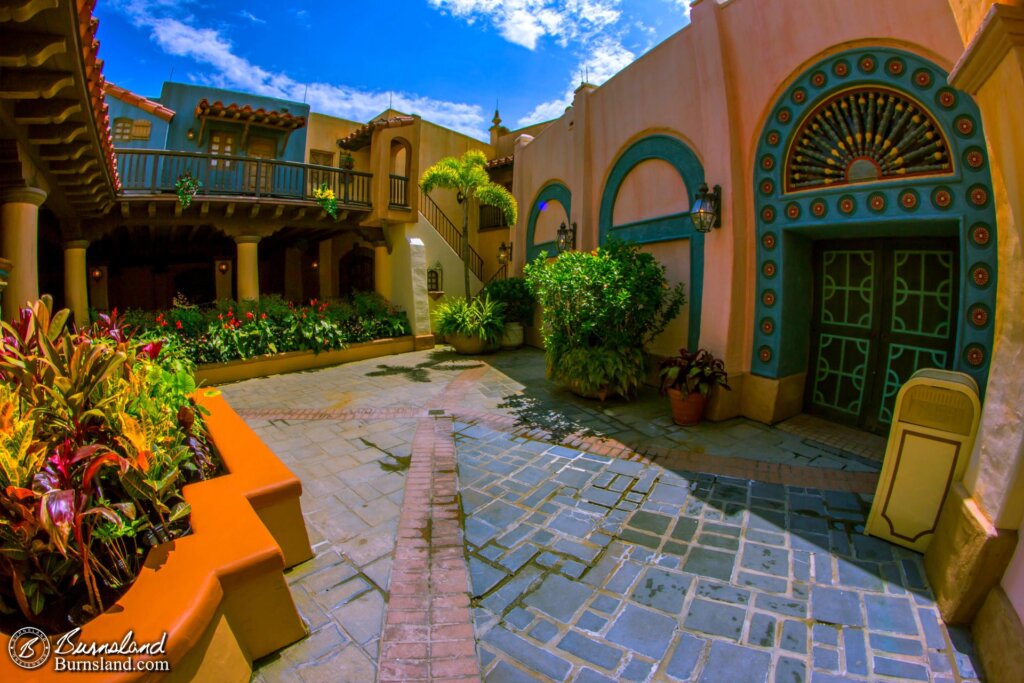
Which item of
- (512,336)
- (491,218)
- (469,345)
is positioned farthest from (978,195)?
(491,218)

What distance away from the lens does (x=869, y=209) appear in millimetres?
4812

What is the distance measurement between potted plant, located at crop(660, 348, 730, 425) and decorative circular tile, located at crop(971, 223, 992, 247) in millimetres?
2666

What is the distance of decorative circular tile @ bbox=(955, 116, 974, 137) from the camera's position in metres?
4.00

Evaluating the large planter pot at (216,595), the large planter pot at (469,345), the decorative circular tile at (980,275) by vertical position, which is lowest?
the large planter pot at (216,595)

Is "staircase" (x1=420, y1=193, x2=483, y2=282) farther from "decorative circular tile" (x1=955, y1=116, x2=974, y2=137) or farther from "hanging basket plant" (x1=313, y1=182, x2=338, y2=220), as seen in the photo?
"decorative circular tile" (x1=955, y1=116, x2=974, y2=137)

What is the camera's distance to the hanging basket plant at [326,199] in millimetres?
10555

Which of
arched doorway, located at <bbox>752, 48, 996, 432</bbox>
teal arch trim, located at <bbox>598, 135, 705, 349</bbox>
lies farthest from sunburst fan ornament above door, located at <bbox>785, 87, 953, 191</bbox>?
teal arch trim, located at <bbox>598, 135, 705, 349</bbox>

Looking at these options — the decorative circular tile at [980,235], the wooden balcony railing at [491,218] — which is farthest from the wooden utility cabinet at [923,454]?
the wooden balcony railing at [491,218]

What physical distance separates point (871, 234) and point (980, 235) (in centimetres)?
137

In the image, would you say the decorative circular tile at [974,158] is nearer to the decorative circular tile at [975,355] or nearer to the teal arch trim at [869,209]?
the teal arch trim at [869,209]

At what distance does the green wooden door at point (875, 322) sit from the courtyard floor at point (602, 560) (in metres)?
0.51

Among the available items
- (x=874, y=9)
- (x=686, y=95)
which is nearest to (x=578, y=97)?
(x=686, y=95)

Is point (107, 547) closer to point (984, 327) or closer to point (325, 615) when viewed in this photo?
point (325, 615)

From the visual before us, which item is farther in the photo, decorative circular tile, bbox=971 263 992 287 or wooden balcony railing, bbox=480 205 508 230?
wooden balcony railing, bbox=480 205 508 230
